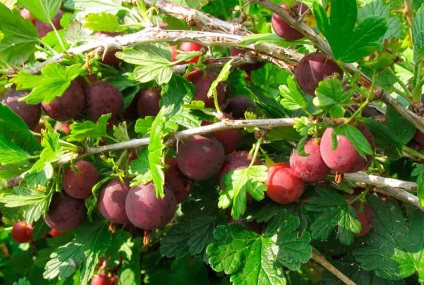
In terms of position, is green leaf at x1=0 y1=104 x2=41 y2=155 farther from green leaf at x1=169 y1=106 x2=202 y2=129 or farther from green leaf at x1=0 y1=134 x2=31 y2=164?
green leaf at x1=169 y1=106 x2=202 y2=129

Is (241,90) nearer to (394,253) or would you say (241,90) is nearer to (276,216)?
(276,216)

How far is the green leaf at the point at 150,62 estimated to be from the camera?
36.5 inches

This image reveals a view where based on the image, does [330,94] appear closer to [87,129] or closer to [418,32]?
[418,32]

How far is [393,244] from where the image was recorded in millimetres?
968

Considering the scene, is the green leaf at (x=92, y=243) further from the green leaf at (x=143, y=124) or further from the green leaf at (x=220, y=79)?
the green leaf at (x=220, y=79)

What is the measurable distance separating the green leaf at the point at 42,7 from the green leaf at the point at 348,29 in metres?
0.58

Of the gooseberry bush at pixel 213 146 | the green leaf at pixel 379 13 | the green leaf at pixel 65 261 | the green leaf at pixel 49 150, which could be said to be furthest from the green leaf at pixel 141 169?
the green leaf at pixel 379 13

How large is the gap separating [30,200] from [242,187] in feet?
1.40

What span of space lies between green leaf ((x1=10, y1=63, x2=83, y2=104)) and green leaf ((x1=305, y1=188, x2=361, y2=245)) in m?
0.50

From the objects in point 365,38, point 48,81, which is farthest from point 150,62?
point 365,38

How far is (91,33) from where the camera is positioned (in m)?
1.11

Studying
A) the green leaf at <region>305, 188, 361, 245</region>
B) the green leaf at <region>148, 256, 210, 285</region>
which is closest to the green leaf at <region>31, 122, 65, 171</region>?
the green leaf at <region>305, 188, 361, 245</region>

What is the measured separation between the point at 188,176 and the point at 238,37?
269 mm

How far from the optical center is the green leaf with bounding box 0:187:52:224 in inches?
38.7
